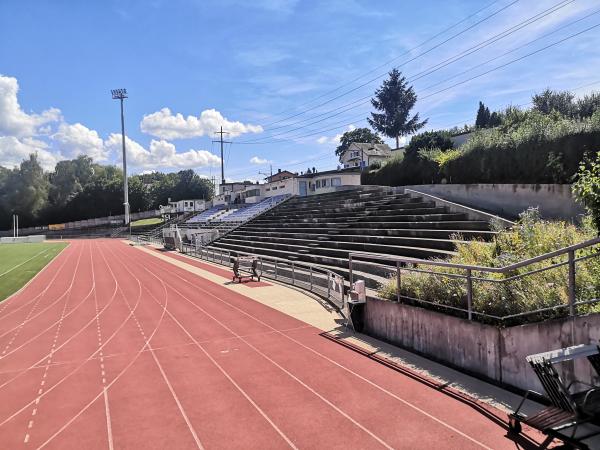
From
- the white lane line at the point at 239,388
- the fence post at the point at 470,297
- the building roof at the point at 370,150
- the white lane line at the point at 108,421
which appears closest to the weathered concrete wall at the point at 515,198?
the fence post at the point at 470,297

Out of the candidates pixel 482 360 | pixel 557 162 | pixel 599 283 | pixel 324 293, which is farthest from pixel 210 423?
pixel 557 162

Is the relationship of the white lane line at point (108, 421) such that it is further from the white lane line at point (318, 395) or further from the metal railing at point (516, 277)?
the metal railing at point (516, 277)

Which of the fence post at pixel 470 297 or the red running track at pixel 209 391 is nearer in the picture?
the red running track at pixel 209 391

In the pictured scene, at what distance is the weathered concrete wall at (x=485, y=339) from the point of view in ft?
18.7

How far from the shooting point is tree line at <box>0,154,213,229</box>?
324 feet

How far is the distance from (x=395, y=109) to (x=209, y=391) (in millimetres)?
75358

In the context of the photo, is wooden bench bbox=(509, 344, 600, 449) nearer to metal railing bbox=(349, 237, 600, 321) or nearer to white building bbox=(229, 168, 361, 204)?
metal railing bbox=(349, 237, 600, 321)

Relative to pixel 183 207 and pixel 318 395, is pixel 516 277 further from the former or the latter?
pixel 183 207

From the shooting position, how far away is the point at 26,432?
6055 millimetres

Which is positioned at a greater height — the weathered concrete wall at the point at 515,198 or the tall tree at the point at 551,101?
the tall tree at the point at 551,101

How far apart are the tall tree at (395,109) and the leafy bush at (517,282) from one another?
67.4 metres

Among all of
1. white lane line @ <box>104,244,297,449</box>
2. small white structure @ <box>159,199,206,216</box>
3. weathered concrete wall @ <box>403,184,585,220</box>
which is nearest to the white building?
weathered concrete wall @ <box>403,184,585,220</box>

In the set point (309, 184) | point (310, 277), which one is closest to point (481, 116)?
point (309, 184)

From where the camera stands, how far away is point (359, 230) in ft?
76.0
